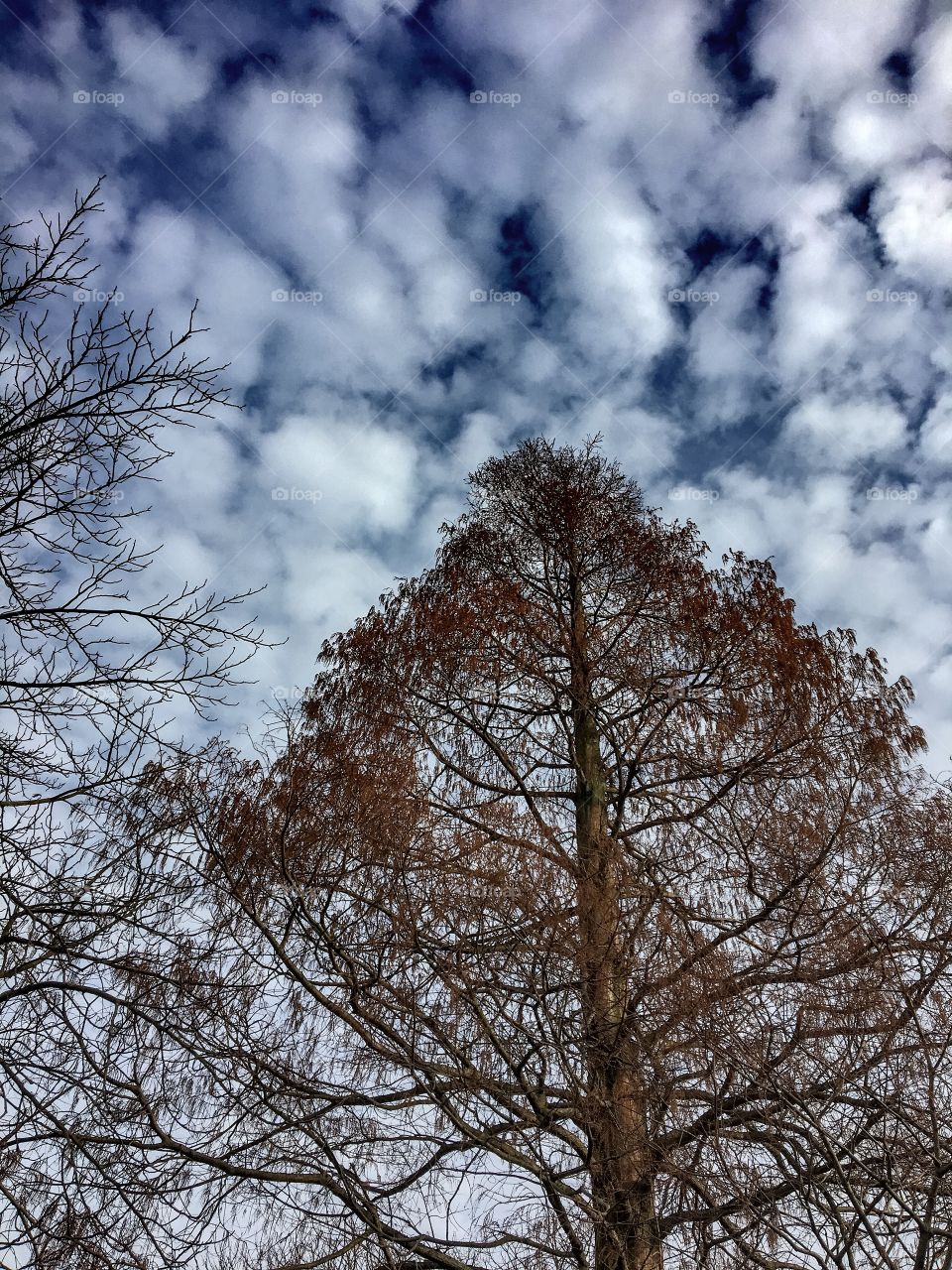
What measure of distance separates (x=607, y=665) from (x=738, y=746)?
134cm

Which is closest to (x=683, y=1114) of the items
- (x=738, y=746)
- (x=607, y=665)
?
(x=738, y=746)

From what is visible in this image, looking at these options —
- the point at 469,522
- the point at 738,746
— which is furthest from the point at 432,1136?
the point at 469,522

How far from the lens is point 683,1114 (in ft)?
13.4

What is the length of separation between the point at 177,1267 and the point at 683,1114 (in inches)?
90.7

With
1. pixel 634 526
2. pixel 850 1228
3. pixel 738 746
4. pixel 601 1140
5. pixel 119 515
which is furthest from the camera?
pixel 634 526

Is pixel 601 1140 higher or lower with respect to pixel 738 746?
lower

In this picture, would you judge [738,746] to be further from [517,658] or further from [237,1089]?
[237,1089]

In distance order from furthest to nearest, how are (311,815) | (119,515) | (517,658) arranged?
1. (517,658)
2. (311,815)
3. (119,515)

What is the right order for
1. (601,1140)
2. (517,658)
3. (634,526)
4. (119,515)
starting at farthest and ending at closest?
(634,526) → (517,658) → (119,515) → (601,1140)

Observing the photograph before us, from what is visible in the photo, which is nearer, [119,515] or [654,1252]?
[654,1252]

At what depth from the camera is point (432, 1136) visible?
183 inches

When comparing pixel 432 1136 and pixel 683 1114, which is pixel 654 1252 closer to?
pixel 683 1114

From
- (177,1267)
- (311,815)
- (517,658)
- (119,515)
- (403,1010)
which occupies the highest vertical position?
(517,658)

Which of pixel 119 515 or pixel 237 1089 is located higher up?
pixel 119 515
